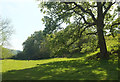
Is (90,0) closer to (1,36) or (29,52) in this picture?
(1,36)

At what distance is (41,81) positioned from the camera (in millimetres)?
8984

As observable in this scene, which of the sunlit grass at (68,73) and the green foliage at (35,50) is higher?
the green foliage at (35,50)

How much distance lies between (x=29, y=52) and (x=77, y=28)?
56039 millimetres

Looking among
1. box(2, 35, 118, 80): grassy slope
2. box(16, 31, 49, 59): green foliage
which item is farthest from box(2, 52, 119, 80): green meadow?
box(16, 31, 49, 59): green foliage

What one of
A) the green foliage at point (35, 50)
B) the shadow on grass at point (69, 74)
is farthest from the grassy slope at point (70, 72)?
the green foliage at point (35, 50)

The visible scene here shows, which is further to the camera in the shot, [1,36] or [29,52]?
[29,52]

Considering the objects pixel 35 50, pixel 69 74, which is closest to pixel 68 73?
pixel 69 74

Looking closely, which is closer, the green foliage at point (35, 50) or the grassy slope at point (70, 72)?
the grassy slope at point (70, 72)

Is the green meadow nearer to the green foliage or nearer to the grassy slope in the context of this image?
the grassy slope

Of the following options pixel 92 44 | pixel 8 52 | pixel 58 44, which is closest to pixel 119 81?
pixel 58 44

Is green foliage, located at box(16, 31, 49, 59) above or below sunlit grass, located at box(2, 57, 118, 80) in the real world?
above

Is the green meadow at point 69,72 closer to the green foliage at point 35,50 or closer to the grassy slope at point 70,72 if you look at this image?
the grassy slope at point 70,72

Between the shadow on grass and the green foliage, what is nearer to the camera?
the shadow on grass

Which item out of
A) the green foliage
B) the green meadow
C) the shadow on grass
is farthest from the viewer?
the green foliage
